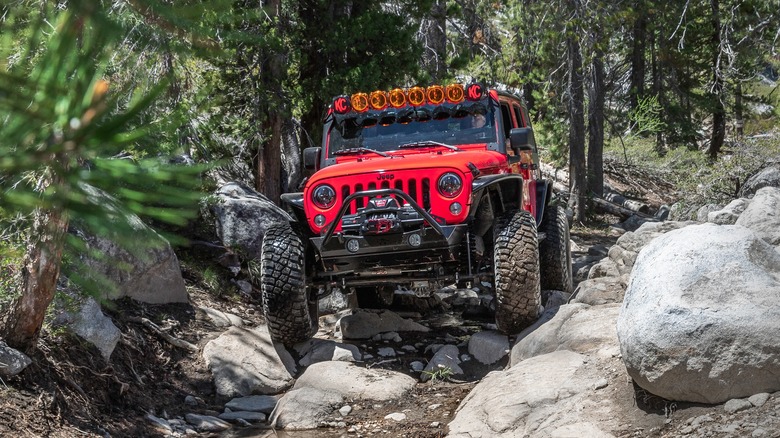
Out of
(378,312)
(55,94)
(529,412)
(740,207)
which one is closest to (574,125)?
(740,207)

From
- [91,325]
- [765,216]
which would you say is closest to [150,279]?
[91,325]

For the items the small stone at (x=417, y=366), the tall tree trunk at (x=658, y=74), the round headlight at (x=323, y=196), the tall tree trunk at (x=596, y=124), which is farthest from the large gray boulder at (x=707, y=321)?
the tall tree trunk at (x=658, y=74)

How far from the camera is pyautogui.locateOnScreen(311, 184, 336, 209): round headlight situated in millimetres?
6992

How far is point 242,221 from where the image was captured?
9555mm

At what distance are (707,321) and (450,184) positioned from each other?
270cm

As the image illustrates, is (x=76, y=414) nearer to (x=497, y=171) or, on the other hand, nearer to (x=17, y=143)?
(x=497, y=171)

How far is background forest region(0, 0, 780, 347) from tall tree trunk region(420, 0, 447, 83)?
5cm


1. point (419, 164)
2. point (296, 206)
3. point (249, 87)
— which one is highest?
point (249, 87)

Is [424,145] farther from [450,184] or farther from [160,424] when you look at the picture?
[160,424]

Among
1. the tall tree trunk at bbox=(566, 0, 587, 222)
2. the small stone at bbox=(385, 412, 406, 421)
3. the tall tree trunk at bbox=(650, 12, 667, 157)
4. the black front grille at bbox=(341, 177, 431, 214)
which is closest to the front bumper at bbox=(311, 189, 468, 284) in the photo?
the black front grille at bbox=(341, 177, 431, 214)

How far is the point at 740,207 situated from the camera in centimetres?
955

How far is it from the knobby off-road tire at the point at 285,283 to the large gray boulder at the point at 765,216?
399cm

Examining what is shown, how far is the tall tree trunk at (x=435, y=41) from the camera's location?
12.3 m

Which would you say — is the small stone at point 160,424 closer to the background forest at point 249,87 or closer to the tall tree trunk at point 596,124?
the background forest at point 249,87
